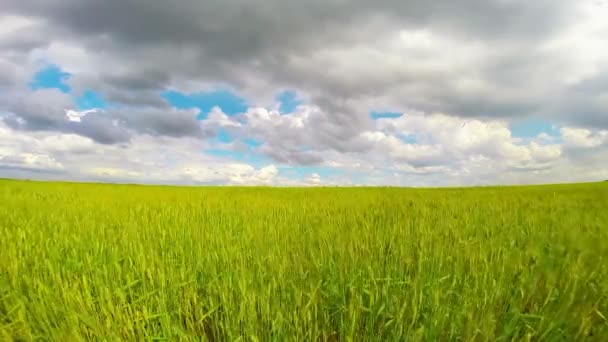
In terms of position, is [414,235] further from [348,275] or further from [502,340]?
[502,340]

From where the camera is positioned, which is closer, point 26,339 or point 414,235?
point 26,339

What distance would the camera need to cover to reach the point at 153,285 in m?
2.74

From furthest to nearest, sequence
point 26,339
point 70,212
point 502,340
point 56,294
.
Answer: point 70,212, point 56,294, point 26,339, point 502,340

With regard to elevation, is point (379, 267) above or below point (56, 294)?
above

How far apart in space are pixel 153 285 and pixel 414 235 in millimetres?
2590

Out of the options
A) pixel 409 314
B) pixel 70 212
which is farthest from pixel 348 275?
pixel 70 212

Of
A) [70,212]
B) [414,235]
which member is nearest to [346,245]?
[414,235]

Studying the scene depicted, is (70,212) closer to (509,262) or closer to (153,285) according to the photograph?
(153,285)

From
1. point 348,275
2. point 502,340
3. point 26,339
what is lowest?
point 26,339

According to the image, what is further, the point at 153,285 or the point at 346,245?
the point at 346,245

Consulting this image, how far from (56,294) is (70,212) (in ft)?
19.3

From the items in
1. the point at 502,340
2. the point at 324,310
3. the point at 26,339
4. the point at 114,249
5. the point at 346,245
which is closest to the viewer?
the point at 502,340

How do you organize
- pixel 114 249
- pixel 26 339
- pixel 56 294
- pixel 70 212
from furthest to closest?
pixel 70 212
pixel 114 249
pixel 56 294
pixel 26 339

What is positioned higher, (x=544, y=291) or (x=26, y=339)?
(x=544, y=291)
